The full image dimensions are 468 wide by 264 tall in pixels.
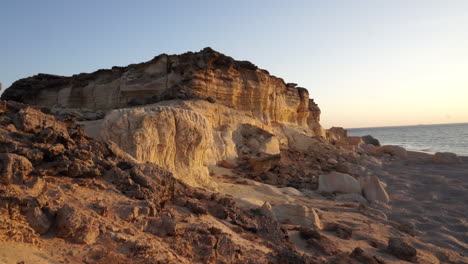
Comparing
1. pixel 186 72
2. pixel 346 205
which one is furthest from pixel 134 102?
pixel 346 205

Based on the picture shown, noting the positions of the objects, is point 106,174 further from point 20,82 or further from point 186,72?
point 20,82

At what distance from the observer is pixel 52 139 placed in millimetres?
3125

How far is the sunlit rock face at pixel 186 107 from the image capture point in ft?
21.1

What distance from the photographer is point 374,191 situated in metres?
8.14

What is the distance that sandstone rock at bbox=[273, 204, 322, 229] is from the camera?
15.4ft

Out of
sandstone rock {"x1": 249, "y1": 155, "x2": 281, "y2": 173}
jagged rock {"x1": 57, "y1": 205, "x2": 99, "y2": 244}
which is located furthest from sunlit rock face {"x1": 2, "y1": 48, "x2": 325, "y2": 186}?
jagged rock {"x1": 57, "y1": 205, "x2": 99, "y2": 244}

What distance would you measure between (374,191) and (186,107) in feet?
19.5

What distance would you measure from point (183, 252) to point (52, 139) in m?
1.78

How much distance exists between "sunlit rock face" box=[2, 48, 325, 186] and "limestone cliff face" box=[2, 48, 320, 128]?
0.15ft

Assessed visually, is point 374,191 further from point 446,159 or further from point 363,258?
point 446,159

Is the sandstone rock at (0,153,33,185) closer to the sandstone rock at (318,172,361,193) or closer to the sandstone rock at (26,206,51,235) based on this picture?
the sandstone rock at (26,206,51,235)

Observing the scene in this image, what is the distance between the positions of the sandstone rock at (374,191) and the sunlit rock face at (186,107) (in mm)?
3880

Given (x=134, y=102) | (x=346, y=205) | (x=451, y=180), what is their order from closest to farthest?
(x=346, y=205) → (x=451, y=180) → (x=134, y=102)

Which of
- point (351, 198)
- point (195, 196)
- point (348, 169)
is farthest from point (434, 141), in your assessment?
point (195, 196)
